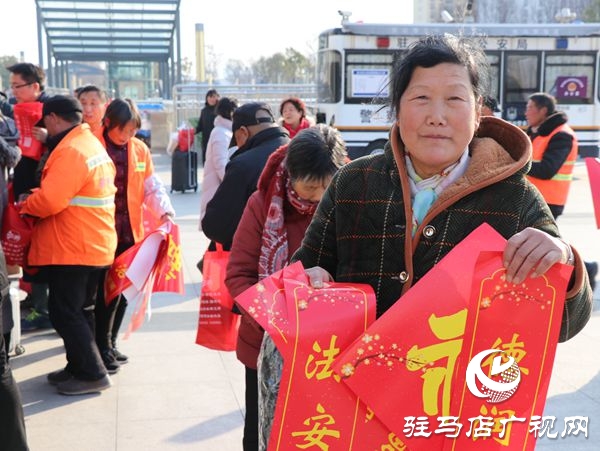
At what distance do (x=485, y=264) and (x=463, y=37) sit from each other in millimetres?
645

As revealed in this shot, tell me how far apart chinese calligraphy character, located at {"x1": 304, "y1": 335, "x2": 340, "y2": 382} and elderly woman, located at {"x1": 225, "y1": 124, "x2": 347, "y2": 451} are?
1.04m

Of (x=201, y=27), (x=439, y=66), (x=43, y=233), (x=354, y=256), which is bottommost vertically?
(x=43, y=233)

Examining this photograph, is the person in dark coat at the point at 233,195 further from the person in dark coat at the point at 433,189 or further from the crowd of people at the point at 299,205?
the person in dark coat at the point at 433,189

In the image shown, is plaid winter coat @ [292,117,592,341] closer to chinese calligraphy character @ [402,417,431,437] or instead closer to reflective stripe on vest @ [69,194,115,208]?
chinese calligraphy character @ [402,417,431,437]

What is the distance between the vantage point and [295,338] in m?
1.89

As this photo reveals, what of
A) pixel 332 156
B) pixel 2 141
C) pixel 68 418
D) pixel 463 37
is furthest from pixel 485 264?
pixel 2 141

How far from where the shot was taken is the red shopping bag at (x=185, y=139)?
14.7 m

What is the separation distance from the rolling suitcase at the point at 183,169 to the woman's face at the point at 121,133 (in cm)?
928

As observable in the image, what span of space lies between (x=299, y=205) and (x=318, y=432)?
1226mm

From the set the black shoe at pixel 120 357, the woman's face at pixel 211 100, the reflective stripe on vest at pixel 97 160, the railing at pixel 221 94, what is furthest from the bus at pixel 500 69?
the reflective stripe on vest at pixel 97 160

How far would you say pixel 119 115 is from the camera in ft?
17.0

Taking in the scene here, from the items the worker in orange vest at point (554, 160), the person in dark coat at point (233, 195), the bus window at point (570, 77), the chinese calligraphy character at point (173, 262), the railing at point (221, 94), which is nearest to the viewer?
the person in dark coat at point (233, 195)

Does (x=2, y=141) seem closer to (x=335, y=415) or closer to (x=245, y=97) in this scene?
(x=335, y=415)

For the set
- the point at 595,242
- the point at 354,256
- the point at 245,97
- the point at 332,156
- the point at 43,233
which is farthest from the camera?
the point at 245,97
